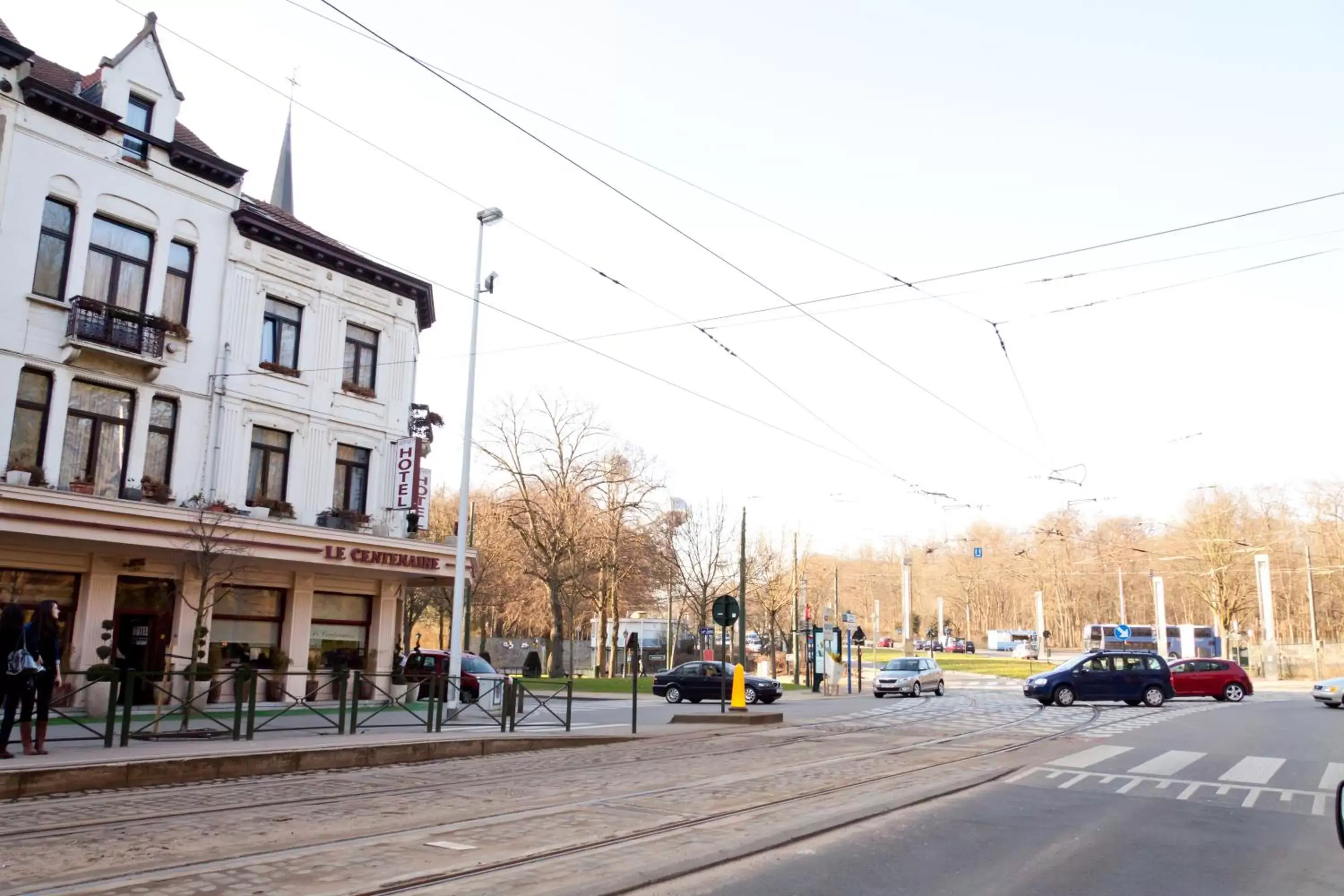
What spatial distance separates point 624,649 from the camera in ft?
205

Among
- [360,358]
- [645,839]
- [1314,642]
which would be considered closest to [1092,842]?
[645,839]

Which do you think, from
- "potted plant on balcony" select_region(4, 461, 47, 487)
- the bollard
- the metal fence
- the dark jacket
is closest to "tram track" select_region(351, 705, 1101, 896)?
the dark jacket

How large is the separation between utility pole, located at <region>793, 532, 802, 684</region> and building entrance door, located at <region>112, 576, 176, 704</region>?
32791mm

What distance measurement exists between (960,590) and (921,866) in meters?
101

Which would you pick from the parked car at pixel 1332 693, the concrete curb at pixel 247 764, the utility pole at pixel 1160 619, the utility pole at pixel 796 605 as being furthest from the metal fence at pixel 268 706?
the utility pole at pixel 1160 619

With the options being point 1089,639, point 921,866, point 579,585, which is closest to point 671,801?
point 921,866

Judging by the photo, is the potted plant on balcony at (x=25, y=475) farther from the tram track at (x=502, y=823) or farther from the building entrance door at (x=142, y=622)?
the tram track at (x=502, y=823)

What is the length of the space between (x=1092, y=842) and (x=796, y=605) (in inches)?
1886

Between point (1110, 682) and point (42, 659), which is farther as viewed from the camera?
point (1110, 682)

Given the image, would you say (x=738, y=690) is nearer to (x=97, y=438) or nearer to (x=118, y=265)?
(x=97, y=438)

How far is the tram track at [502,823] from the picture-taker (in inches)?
256

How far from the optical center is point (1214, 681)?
34031mm

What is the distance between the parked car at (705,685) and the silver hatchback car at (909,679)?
5.28 meters

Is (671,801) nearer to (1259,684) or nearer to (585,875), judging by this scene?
(585,875)
